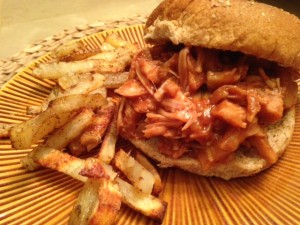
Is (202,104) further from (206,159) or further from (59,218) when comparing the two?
(59,218)

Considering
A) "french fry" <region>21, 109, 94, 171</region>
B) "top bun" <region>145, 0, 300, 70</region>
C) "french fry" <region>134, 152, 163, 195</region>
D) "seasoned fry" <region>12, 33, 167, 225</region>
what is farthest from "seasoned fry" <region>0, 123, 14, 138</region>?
"top bun" <region>145, 0, 300, 70</region>

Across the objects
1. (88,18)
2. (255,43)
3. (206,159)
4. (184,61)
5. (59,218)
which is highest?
(88,18)

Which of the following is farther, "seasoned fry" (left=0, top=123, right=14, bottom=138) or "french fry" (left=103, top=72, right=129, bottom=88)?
"french fry" (left=103, top=72, right=129, bottom=88)

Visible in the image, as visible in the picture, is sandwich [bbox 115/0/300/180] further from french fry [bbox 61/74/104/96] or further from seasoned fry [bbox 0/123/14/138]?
seasoned fry [bbox 0/123/14/138]

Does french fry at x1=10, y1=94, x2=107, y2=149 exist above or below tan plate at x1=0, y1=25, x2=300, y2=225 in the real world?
above

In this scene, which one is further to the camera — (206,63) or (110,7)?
(110,7)

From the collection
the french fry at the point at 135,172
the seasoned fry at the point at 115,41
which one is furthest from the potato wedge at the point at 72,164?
the seasoned fry at the point at 115,41

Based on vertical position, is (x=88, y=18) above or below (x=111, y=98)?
above

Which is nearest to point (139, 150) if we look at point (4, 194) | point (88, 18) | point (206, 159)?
point (206, 159)

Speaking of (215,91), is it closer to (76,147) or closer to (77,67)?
(76,147)

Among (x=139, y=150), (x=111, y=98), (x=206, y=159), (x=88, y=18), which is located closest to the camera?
(x=206, y=159)
